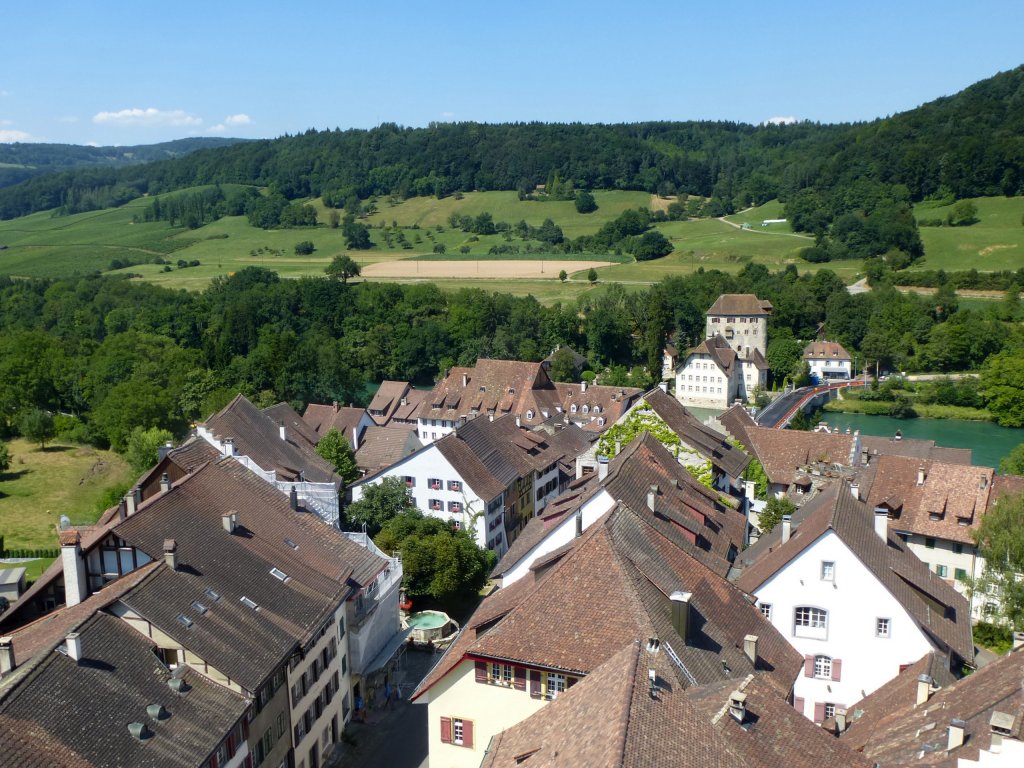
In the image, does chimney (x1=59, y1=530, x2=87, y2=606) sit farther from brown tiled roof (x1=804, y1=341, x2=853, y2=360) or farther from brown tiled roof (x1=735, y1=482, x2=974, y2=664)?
brown tiled roof (x1=804, y1=341, x2=853, y2=360)

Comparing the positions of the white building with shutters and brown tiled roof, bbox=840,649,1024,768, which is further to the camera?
the white building with shutters

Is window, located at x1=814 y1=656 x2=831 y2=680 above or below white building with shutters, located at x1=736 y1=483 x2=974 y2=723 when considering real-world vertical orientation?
below

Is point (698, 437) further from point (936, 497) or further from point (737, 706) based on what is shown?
point (737, 706)

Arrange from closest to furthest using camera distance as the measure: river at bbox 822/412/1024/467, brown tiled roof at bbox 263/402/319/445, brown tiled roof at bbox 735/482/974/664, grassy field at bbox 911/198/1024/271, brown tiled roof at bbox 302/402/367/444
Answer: brown tiled roof at bbox 735/482/974/664
brown tiled roof at bbox 263/402/319/445
brown tiled roof at bbox 302/402/367/444
river at bbox 822/412/1024/467
grassy field at bbox 911/198/1024/271

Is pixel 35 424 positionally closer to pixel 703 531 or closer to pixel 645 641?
pixel 703 531

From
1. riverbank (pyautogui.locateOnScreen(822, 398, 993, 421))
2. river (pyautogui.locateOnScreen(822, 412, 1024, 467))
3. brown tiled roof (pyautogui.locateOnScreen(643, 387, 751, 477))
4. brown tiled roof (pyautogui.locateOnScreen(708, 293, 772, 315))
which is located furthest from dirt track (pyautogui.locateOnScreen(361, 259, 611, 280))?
brown tiled roof (pyautogui.locateOnScreen(643, 387, 751, 477))

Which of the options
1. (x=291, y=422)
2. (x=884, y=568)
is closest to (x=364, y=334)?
(x=291, y=422)

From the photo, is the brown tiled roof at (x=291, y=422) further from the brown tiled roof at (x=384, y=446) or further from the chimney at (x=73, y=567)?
the chimney at (x=73, y=567)

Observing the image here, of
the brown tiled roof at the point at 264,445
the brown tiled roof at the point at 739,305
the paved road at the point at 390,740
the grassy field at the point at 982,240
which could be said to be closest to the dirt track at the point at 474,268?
the brown tiled roof at the point at 739,305
